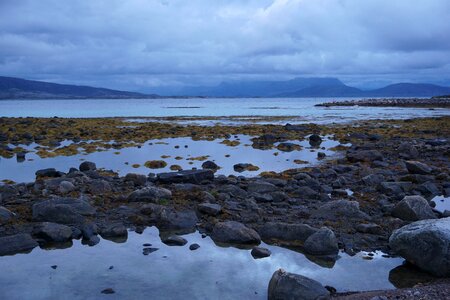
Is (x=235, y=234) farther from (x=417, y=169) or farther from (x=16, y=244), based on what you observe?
(x=417, y=169)

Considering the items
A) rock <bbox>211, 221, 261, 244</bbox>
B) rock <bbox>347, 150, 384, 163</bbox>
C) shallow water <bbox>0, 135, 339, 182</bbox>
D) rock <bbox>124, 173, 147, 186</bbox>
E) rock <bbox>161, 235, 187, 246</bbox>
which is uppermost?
rock <bbox>347, 150, 384, 163</bbox>

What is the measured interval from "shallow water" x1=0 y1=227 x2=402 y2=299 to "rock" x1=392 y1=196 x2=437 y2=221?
7.53 feet

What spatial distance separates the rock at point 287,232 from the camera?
389 inches

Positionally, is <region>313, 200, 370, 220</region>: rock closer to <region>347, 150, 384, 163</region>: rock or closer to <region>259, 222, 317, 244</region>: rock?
<region>259, 222, 317, 244</region>: rock

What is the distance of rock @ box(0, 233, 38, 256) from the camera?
9.25m

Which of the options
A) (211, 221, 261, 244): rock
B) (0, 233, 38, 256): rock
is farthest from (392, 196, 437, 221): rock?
(0, 233, 38, 256): rock

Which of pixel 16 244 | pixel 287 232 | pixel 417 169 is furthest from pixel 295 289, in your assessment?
pixel 417 169

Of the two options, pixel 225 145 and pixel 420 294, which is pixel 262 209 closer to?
pixel 420 294

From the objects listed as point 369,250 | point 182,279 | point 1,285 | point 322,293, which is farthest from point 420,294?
point 1,285

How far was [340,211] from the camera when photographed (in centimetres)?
1141

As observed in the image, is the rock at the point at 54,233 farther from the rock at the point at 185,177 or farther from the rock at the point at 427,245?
the rock at the point at 427,245

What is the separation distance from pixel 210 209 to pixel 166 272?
11.0ft

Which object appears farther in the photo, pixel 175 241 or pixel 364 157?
pixel 364 157

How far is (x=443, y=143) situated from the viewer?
2614 cm
